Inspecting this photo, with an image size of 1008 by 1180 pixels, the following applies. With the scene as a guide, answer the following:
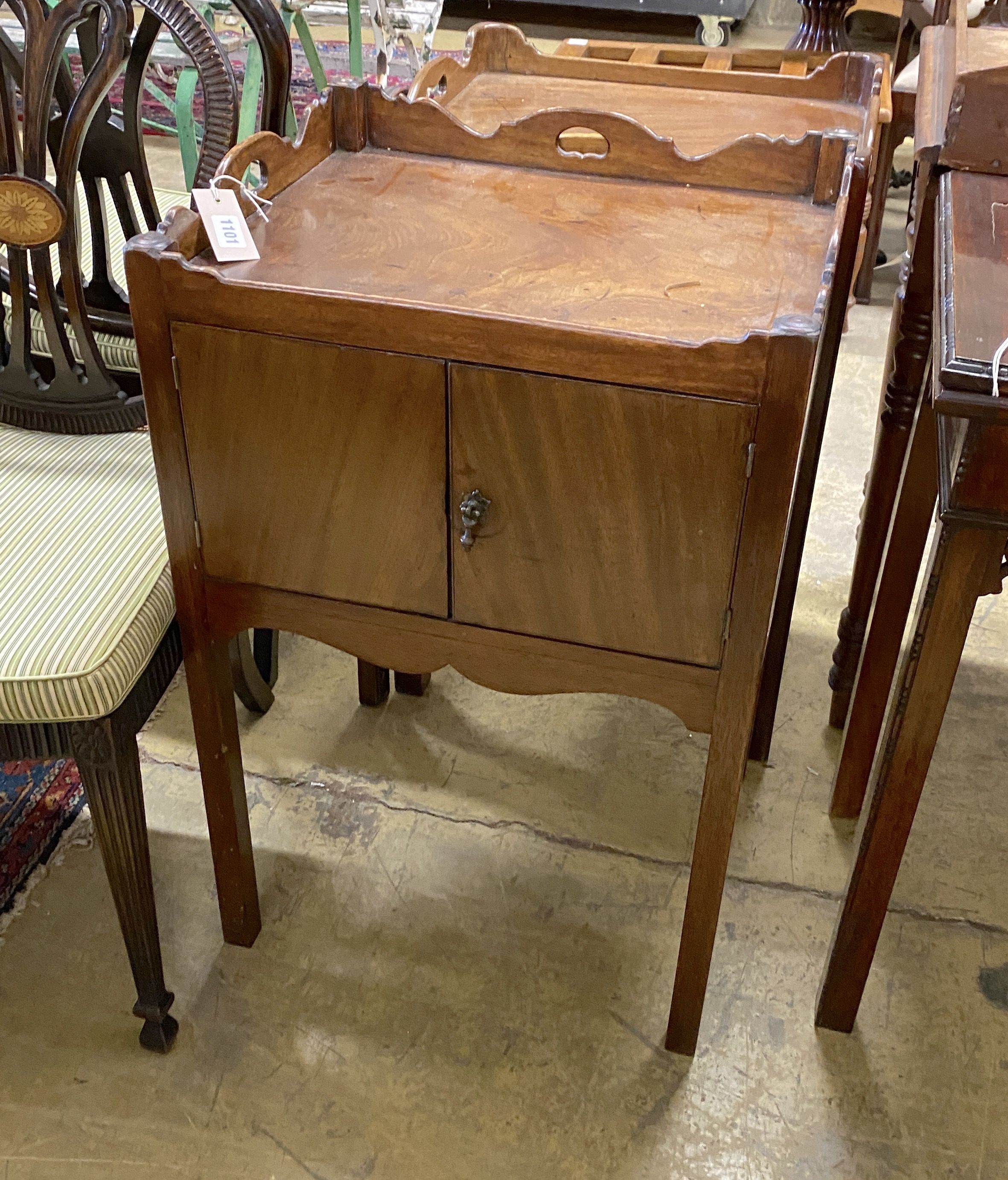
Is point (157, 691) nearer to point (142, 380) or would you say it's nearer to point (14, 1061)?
point (142, 380)

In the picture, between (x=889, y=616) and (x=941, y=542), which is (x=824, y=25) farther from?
(x=941, y=542)

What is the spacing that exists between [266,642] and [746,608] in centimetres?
98

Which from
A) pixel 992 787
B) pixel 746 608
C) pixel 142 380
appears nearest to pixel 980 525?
pixel 746 608

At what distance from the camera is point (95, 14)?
3.95 feet

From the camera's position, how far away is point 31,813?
1.53 m

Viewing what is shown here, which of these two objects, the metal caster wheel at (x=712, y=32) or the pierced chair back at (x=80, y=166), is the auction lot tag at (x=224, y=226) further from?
the metal caster wheel at (x=712, y=32)

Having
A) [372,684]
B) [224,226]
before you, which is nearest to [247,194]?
[224,226]

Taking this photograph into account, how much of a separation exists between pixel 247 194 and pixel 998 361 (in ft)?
2.21

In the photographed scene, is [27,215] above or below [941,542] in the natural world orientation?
above

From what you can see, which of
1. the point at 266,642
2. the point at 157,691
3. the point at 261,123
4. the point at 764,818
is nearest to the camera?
the point at 157,691

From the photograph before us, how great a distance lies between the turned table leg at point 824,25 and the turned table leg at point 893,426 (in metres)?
1.35

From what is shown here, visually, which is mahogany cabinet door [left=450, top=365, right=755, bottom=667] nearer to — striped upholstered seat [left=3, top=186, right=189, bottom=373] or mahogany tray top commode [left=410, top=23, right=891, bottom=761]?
mahogany tray top commode [left=410, top=23, right=891, bottom=761]

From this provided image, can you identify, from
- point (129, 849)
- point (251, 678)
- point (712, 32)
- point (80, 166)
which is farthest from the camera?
point (712, 32)

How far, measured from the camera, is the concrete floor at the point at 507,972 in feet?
3.88
